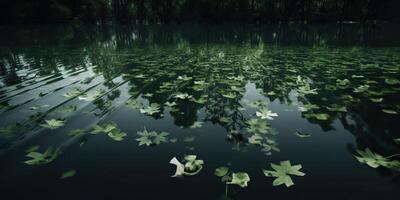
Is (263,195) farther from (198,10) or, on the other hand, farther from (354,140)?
(198,10)

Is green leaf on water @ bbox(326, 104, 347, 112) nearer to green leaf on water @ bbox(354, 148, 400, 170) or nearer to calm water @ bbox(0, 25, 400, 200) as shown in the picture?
calm water @ bbox(0, 25, 400, 200)

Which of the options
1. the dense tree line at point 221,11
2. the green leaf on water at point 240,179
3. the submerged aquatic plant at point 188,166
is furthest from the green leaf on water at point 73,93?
the dense tree line at point 221,11

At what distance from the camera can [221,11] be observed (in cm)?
6328

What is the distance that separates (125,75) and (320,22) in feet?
215

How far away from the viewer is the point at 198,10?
6481 centimetres

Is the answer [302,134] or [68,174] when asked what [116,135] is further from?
[302,134]

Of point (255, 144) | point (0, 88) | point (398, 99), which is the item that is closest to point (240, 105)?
point (255, 144)

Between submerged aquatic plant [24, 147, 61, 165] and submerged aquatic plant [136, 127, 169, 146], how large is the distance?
1198 millimetres

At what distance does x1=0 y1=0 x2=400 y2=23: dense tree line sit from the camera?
58875 millimetres

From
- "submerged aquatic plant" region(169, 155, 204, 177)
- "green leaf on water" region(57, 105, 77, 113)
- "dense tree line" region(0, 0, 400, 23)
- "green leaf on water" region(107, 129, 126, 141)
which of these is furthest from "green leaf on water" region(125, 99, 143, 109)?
"dense tree line" region(0, 0, 400, 23)

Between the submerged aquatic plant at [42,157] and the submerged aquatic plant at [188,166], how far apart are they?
1708mm

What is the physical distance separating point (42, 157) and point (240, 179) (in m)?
2.72

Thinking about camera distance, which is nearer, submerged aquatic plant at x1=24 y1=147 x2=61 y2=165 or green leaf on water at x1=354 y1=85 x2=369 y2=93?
submerged aquatic plant at x1=24 y1=147 x2=61 y2=165

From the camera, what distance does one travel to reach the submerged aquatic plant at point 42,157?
3.16 m
